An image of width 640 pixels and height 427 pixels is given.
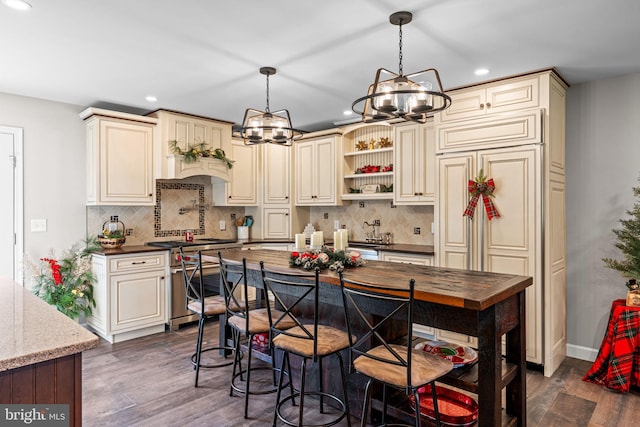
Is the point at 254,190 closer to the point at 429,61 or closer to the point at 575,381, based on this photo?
the point at 429,61

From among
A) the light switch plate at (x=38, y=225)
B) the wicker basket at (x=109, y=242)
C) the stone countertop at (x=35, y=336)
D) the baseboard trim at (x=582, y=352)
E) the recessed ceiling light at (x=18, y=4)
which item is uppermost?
the recessed ceiling light at (x=18, y=4)

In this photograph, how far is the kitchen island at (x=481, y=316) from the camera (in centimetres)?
190

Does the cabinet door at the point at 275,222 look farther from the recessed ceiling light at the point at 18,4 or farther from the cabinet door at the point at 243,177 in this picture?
the recessed ceiling light at the point at 18,4

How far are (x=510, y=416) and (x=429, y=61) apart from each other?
100.0 inches

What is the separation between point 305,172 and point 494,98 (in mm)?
2682

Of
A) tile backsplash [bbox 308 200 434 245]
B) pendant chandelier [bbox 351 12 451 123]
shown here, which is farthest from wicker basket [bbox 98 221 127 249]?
pendant chandelier [bbox 351 12 451 123]

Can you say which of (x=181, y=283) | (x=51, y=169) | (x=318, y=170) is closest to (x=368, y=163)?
(x=318, y=170)

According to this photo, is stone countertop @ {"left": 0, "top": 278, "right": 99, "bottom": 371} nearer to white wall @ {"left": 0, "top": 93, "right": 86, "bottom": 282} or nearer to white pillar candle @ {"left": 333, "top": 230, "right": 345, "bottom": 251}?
white pillar candle @ {"left": 333, "top": 230, "right": 345, "bottom": 251}

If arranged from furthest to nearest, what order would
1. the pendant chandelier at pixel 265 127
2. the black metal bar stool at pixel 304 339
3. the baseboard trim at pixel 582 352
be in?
1. the baseboard trim at pixel 582 352
2. the pendant chandelier at pixel 265 127
3. the black metal bar stool at pixel 304 339

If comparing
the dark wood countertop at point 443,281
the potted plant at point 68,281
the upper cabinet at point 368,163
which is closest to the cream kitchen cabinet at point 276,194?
the upper cabinet at point 368,163

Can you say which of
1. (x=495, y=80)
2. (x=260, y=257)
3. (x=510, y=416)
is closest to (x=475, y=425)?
(x=510, y=416)

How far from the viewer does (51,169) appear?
A: 414cm

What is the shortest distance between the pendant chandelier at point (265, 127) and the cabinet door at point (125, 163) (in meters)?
1.79

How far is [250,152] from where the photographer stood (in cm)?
546
